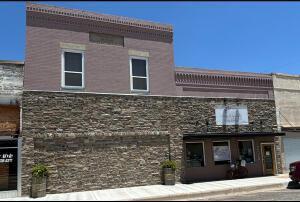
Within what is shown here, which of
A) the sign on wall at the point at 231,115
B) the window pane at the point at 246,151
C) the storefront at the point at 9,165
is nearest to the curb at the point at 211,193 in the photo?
the window pane at the point at 246,151

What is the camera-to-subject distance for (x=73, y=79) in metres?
19.2

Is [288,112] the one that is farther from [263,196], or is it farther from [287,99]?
[263,196]

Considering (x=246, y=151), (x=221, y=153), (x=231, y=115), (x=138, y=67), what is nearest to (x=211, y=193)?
(x=221, y=153)

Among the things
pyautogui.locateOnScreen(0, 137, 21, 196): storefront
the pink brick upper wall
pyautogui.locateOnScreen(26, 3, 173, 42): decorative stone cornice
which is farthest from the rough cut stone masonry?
pyautogui.locateOnScreen(26, 3, 173, 42): decorative stone cornice

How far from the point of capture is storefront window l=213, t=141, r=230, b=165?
72.0 feet

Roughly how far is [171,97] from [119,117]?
350 cm

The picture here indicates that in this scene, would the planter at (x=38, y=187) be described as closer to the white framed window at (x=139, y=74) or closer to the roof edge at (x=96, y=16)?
the white framed window at (x=139, y=74)

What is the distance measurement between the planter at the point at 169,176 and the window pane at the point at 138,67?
5.60 meters

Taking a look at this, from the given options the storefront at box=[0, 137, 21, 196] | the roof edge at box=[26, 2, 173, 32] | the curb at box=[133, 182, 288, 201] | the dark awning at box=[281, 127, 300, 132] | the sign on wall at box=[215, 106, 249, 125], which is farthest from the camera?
the dark awning at box=[281, 127, 300, 132]

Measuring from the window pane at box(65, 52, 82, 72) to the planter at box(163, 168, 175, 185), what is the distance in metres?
7.15

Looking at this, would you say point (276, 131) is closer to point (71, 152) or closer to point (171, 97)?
point (171, 97)

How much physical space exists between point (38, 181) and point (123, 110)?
5698mm

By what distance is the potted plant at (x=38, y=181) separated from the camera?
1633 centimetres

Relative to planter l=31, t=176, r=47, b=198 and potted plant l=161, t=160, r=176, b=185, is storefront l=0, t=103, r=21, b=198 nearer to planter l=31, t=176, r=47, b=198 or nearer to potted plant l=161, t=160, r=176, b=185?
planter l=31, t=176, r=47, b=198
